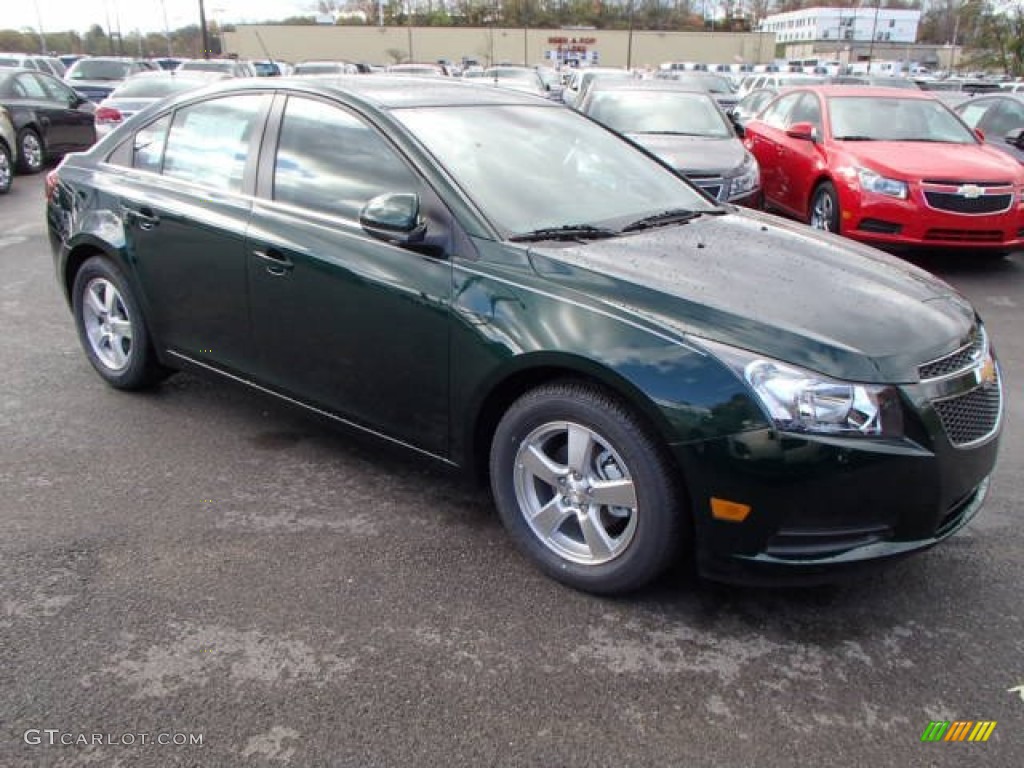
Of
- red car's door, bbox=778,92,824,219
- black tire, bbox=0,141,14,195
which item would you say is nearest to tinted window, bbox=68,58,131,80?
black tire, bbox=0,141,14,195

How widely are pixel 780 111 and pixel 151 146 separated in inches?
304

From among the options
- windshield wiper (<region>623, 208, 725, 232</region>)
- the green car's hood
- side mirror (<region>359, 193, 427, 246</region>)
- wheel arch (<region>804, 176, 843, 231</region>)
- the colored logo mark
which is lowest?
the colored logo mark

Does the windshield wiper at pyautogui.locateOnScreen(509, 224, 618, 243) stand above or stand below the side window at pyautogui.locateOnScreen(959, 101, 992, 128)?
below

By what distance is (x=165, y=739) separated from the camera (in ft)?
7.46

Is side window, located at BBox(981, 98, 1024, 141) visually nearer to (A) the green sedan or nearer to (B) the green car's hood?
(A) the green sedan

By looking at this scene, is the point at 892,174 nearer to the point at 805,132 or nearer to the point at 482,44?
the point at 805,132

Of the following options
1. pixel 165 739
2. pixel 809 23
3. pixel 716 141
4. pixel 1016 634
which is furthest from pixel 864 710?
pixel 809 23

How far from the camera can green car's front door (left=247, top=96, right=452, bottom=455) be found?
124 inches

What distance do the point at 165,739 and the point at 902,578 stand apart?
2.45 metres

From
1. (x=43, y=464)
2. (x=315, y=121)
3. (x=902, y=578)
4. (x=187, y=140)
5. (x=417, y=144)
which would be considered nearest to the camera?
(x=902, y=578)

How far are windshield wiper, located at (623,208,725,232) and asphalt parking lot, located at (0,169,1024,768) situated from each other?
130 centimetres

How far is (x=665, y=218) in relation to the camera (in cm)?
366

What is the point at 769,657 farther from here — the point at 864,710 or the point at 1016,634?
the point at 1016,634

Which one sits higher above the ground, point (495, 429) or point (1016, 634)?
point (495, 429)
